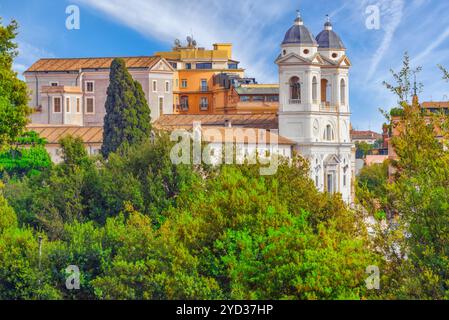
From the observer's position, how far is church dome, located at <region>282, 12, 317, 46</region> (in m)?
71.1

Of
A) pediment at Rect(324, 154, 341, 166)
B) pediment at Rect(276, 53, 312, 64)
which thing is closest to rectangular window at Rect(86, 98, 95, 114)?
pediment at Rect(276, 53, 312, 64)

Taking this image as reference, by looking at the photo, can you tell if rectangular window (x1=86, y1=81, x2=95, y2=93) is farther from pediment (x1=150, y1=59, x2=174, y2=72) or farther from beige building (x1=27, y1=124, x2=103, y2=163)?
beige building (x1=27, y1=124, x2=103, y2=163)

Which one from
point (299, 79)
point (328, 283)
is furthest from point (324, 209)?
point (299, 79)

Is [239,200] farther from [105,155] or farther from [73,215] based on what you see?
[105,155]

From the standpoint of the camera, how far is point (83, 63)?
3189 inches

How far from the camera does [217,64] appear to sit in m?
91.0

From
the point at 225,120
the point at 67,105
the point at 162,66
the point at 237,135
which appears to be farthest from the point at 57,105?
the point at 237,135

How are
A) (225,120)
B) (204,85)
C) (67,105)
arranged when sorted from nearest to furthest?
(225,120), (67,105), (204,85)

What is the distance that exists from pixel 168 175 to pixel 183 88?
40.8 meters

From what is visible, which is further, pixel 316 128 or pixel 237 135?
pixel 316 128

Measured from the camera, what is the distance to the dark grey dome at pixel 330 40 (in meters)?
74.8

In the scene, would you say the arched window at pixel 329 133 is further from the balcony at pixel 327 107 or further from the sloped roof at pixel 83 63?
the sloped roof at pixel 83 63
